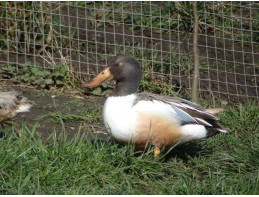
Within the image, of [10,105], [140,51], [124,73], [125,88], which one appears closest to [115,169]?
[125,88]

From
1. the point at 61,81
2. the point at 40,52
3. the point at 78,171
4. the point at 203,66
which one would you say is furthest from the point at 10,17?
the point at 78,171

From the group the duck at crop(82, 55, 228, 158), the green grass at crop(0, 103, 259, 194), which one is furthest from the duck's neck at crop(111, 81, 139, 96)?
the green grass at crop(0, 103, 259, 194)

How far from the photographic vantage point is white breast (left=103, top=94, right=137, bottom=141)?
4.28 m

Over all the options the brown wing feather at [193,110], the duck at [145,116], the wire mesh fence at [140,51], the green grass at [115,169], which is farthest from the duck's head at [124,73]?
the wire mesh fence at [140,51]

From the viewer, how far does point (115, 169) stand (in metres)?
4.07

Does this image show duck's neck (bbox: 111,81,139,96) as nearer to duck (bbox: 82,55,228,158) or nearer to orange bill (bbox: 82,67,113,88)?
duck (bbox: 82,55,228,158)

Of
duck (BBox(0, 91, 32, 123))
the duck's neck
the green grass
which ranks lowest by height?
the green grass

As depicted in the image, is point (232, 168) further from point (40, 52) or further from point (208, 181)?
point (40, 52)

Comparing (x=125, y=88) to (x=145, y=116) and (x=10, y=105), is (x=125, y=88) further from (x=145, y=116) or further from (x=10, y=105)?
(x=10, y=105)

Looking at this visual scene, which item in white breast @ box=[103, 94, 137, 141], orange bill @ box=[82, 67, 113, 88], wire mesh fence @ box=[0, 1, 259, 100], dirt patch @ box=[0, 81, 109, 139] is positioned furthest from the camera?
wire mesh fence @ box=[0, 1, 259, 100]

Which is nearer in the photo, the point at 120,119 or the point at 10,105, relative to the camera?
the point at 120,119

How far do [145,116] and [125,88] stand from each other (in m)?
0.36

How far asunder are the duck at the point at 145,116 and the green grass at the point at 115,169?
13 cm

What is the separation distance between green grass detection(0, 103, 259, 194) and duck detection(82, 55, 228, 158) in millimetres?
132
